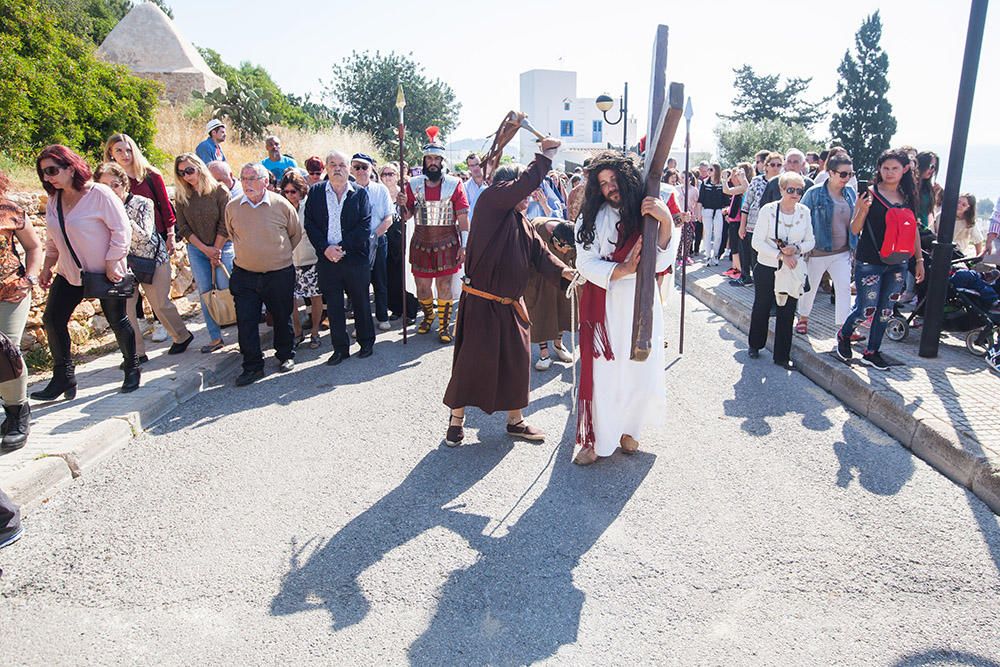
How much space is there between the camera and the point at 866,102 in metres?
52.9

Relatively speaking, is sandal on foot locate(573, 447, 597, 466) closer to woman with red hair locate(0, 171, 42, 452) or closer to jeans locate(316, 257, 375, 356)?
jeans locate(316, 257, 375, 356)

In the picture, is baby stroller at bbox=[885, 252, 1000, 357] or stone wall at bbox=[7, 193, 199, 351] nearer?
baby stroller at bbox=[885, 252, 1000, 357]

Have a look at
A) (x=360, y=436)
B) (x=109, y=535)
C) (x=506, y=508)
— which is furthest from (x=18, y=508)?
(x=506, y=508)

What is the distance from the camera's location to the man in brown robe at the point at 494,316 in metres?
4.49

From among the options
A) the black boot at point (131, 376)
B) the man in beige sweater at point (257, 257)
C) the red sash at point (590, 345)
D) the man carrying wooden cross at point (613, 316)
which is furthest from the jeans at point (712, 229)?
the black boot at point (131, 376)

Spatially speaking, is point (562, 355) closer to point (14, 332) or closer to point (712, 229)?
point (14, 332)

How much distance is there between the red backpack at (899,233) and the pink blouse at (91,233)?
20.5 ft

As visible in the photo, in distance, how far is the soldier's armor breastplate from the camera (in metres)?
7.34

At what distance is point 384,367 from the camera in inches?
265

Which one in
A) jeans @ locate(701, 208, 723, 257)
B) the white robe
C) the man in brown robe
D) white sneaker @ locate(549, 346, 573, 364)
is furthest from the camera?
jeans @ locate(701, 208, 723, 257)

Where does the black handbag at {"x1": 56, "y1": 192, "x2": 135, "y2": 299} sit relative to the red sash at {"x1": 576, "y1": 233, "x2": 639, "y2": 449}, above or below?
above

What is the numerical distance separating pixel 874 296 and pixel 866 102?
56.2 metres

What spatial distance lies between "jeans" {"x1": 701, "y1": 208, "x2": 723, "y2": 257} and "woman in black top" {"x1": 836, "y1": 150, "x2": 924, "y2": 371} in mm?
7450

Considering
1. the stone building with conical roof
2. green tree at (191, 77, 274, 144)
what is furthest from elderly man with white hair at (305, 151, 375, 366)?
the stone building with conical roof
